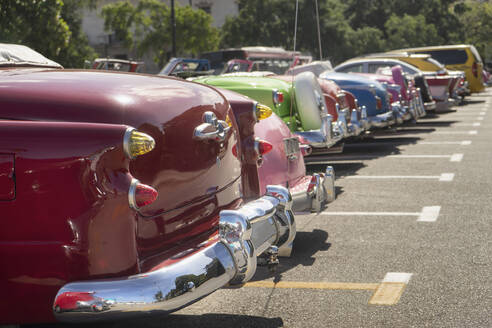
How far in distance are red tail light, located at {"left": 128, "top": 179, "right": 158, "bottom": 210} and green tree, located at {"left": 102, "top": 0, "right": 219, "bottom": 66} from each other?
44795 millimetres

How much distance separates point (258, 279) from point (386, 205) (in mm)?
2779

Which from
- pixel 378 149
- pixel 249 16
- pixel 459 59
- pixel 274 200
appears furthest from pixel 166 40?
pixel 274 200

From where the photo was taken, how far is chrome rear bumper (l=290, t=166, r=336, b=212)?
546 cm

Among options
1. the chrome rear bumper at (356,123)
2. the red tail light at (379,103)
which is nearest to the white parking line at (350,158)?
the red tail light at (379,103)

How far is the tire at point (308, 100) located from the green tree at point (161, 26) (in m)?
40.1

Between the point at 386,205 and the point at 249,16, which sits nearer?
the point at 386,205

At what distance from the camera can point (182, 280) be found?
3033 mm

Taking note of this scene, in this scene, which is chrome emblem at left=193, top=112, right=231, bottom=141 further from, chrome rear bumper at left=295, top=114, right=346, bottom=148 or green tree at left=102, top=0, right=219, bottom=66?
green tree at left=102, top=0, right=219, bottom=66

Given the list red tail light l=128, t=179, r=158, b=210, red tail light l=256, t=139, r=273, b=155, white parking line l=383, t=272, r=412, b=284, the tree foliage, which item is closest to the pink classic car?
red tail light l=256, t=139, r=273, b=155

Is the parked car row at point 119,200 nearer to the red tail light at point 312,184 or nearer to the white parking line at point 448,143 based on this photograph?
the red tail light at point 312,184

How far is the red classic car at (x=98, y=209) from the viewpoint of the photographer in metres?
2.87

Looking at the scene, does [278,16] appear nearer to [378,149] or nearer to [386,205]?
[378,149]

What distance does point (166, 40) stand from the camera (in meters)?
48.5

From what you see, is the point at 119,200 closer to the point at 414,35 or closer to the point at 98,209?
the point at 98,209
